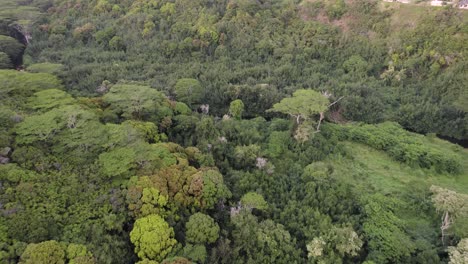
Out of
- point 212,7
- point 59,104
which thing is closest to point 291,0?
point 212,7

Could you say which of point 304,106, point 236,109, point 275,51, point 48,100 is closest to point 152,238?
point 48,100

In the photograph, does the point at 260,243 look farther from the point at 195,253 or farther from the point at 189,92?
the point at 189,92

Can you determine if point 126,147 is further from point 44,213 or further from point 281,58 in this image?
point 281,58

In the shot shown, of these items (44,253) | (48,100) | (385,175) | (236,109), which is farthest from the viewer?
(236,109)

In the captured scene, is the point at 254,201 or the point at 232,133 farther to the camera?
the point at 232,133

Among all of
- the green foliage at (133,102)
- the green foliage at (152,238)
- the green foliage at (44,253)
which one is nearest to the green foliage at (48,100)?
the green foliage at (133,102)

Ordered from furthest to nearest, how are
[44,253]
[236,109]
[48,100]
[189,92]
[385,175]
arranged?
[189,92]
[236,109]
[385,175]
[48,100]
[44,253]
